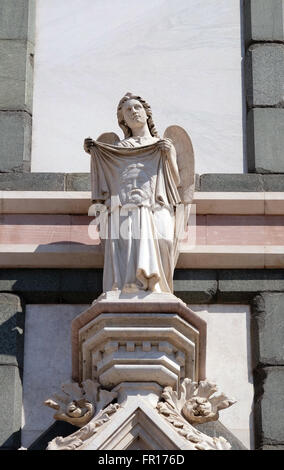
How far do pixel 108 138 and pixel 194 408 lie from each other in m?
2.42

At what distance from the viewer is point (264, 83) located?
14.9 meters

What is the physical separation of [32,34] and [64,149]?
1.12 m

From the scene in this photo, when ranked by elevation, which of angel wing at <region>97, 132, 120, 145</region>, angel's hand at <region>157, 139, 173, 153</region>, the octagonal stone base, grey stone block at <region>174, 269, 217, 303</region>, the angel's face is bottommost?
the octagonal stone base

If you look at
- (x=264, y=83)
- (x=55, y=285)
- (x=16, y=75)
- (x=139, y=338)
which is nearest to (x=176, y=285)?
(x=55, y=285)

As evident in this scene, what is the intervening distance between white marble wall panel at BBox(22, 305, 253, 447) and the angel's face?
1.44 meters

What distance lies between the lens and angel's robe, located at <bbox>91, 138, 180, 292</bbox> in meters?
13.1

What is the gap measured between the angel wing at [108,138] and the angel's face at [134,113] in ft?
0.59

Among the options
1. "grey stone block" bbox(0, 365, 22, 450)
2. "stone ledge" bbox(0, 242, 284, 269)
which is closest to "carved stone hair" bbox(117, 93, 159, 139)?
"stone ledge" bbox(0, 242, 284, 269)

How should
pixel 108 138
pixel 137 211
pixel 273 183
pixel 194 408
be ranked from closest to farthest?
1. pixel 194 408
2. pixel 137 211
3. pixel 108 138
4. pixel 273 183

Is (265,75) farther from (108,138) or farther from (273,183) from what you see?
(108,138)

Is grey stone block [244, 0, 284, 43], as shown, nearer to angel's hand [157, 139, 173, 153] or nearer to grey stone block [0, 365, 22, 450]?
angel's hand [157, 139, 173, 153]

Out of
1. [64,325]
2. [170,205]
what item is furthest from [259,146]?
[64,325]

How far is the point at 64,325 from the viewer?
45.0 ft
